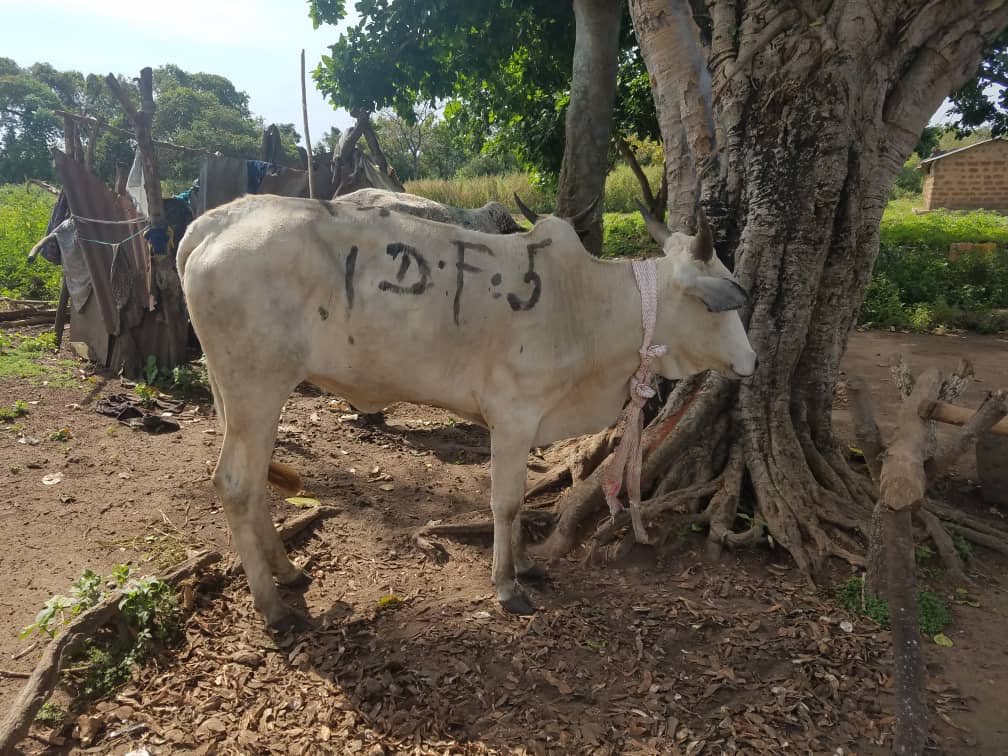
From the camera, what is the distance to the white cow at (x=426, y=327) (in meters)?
2.78

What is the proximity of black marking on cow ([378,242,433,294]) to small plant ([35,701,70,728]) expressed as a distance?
2.00 m

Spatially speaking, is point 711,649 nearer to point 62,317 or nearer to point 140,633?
point 140,633

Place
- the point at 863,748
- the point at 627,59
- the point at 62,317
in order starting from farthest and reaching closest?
the point at 627,59, the point at 62,317, the point at 863,748

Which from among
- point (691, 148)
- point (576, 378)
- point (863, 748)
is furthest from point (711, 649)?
point (691, 148)

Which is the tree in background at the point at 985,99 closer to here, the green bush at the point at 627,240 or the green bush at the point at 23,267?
the green bush at the point at 627,240

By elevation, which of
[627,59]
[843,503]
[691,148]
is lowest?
[843,503]

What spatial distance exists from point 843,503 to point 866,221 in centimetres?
157

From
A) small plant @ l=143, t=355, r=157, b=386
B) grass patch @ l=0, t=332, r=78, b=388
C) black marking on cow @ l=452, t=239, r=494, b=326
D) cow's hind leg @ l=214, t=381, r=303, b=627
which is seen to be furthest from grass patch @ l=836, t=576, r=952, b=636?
grass patch @ l=0, t=332, r=78, b=388

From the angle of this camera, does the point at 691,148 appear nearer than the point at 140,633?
No

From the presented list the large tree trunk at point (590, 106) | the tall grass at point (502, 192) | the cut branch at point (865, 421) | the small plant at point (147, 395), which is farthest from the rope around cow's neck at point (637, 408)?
the tall grass at point (502, 192)

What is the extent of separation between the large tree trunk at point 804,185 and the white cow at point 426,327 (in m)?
0.75

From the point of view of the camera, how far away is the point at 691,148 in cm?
419

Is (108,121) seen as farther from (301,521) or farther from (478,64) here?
(301,521)

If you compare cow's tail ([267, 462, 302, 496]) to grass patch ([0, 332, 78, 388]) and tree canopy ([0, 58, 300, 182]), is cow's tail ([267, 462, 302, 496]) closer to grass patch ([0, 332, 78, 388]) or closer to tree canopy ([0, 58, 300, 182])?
grass patch ([0, 332, 78, 388])
